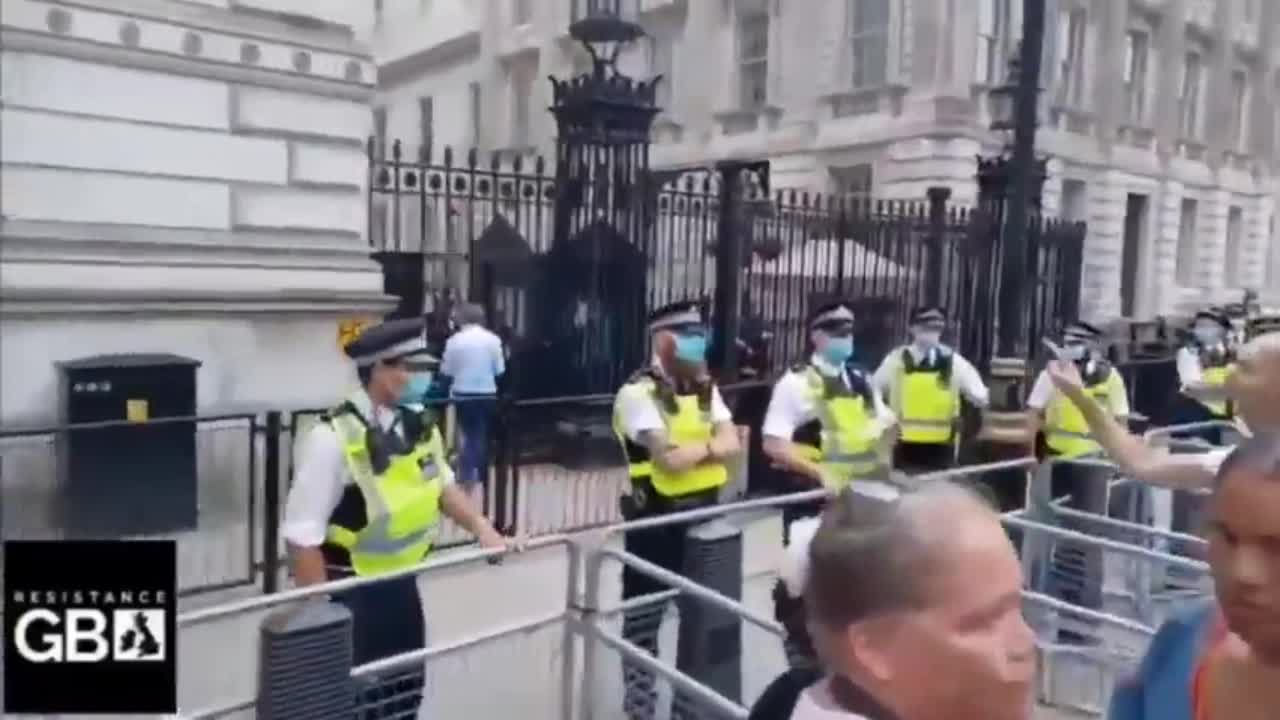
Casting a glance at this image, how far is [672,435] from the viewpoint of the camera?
4430mm

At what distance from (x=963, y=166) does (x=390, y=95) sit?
16215 mm

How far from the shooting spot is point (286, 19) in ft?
20.3

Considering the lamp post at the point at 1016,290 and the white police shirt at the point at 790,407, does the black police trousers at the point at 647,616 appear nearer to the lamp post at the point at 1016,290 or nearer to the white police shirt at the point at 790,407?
the white police shirt at the point at 790,407

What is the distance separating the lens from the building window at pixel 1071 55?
753 inches

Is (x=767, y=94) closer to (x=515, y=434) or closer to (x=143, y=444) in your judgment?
(x=515, y=434)

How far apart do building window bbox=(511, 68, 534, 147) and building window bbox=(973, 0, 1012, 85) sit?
11.4m

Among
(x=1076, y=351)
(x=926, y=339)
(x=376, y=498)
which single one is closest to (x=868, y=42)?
(x=1076, y=351)

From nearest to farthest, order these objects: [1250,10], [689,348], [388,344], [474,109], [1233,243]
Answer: [388,344] → [689,348] → [1250,10] → [1233,243] → [474,109]

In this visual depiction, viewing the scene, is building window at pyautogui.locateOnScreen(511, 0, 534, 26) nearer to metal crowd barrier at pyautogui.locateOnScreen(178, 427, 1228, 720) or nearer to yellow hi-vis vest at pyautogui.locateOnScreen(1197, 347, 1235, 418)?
yellow hi-vis vest at pyautogui.locateOnScreen(1197, 347, 1235, 418)

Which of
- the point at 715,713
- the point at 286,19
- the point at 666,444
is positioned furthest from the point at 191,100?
the point at 715,713

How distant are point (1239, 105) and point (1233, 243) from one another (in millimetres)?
2898

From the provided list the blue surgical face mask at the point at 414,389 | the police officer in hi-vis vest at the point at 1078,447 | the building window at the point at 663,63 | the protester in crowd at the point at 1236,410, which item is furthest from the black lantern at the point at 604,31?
the building window at the point at 663,63

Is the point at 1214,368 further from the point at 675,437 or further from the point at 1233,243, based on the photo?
the point at 1233,243

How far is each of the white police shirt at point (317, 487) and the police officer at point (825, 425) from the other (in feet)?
6.90
